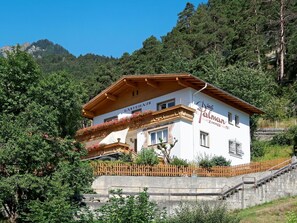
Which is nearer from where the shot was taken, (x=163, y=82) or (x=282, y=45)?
(x=163, y=82)

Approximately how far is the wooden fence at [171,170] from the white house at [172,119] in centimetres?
419

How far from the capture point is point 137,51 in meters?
88.6

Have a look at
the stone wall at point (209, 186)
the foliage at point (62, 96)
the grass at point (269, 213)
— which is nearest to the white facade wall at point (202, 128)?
the stone wall at point (209, 186)

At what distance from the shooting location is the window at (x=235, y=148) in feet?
146

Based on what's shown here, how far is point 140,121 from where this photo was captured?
43.0 metres

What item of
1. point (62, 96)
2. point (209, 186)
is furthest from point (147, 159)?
point (62, 96)

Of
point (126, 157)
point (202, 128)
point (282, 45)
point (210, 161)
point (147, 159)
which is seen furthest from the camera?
point (282, 45)

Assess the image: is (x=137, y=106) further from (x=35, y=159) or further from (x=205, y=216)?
(x=205, y=216)

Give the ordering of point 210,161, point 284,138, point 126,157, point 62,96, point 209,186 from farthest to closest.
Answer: point 284,138 < point 210,161 < point 126,157 < point 209,186 < point 62,96

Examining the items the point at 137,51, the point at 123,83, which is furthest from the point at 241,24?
the point at 123,83

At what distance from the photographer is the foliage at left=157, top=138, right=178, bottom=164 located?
38225 mm

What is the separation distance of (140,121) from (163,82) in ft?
10.8

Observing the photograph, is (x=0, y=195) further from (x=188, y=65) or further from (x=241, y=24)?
(x=241, y=24)

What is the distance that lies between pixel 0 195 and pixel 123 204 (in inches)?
220
